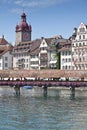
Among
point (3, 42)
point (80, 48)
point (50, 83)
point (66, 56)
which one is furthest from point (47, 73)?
point (3, 42)

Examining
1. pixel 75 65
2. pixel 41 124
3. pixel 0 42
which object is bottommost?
pixel 41 124

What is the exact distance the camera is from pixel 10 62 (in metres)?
166

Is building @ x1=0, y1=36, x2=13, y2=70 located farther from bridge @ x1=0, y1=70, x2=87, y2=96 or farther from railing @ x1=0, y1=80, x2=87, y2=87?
railing @ x1=0, y1=80, x2=87, y2=87

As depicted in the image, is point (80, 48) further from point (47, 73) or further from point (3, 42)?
point (3, 42)

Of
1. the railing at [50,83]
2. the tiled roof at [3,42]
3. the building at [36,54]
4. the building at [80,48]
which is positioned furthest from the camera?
the tiled roof at [3,42]

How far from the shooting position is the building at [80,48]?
128m

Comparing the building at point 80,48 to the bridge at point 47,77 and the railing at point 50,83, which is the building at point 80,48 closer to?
the bridge at point 47,77

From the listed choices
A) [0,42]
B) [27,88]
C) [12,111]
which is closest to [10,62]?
[0,42]

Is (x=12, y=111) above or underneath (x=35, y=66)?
underneath

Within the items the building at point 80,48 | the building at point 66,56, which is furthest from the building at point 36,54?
the building at point 80,48

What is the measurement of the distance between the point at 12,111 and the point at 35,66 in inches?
3605

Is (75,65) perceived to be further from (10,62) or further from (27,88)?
(10,62)

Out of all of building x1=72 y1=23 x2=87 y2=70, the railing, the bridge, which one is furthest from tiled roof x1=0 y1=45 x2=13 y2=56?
the railing

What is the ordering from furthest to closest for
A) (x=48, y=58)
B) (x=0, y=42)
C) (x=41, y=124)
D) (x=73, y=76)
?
(x=0, y=42) → (x=48, y=58) → (x=73, y=76) → (x=41, y=124)
